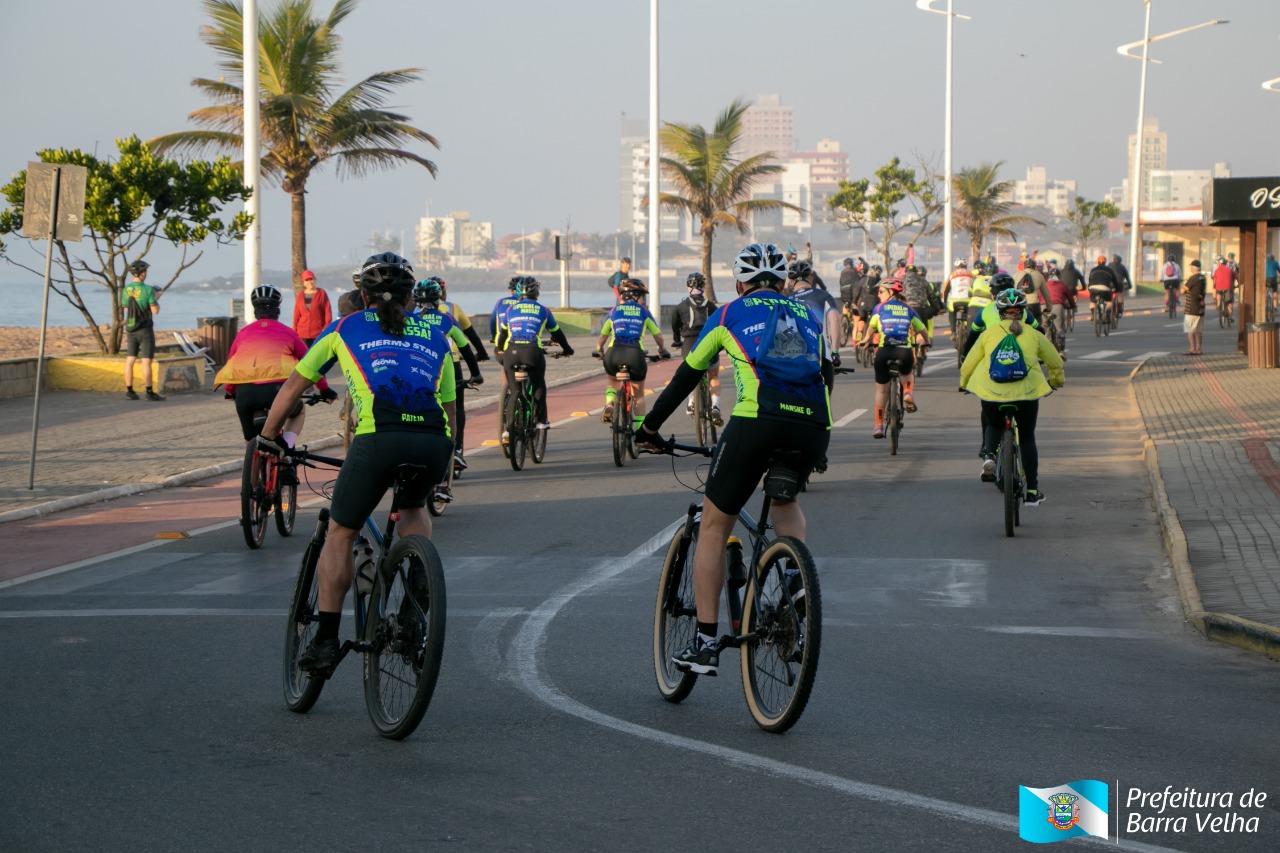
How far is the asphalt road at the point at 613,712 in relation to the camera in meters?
5.15

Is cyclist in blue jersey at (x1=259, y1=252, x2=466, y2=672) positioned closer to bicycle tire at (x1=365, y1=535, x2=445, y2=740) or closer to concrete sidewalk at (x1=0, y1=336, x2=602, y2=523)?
bicycle tire at (x1=365, y1=535, x2=445, y2=740)

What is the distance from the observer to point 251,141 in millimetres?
22453

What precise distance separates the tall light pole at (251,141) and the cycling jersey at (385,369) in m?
16.2

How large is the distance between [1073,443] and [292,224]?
2095 cm

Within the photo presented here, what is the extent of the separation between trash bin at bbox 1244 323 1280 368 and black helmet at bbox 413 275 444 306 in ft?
63.6

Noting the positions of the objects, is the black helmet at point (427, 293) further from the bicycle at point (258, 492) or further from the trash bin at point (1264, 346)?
the trash bin at point (1264, 346)

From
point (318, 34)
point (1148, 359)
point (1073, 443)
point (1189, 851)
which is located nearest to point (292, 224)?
point (318, 34)

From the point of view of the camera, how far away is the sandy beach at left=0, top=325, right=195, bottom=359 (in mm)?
32594

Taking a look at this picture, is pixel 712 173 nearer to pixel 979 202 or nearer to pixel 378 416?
pixel 979 202

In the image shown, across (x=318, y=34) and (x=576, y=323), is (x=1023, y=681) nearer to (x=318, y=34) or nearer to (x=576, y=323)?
(x=318, y=34)

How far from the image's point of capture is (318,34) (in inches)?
1283

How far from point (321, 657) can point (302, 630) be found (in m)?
0.33

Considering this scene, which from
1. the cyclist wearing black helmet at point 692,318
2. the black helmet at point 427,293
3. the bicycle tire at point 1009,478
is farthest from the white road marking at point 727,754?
the cyclist wearing black helmet at point 692,318

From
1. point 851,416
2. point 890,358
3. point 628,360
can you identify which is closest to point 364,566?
point 628,360
